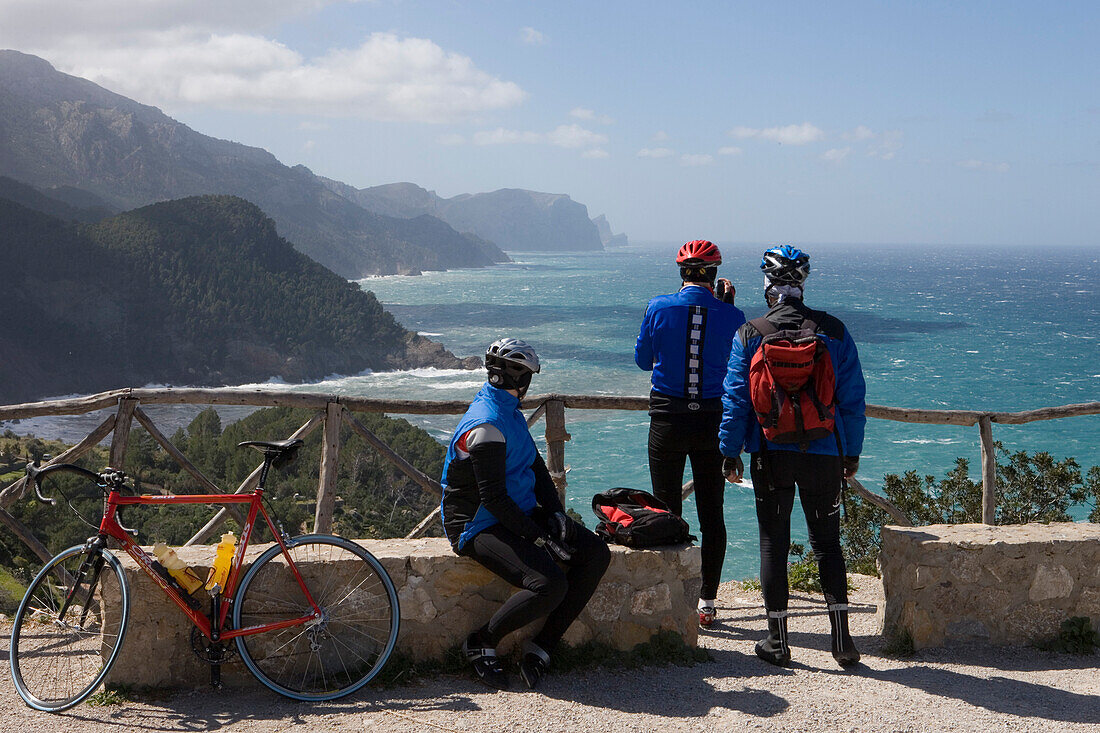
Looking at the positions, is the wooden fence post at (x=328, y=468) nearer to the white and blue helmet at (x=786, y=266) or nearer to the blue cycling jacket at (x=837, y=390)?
the blue cycling jacket at (x=837, y=390)

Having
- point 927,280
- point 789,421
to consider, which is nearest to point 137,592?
point 789,421

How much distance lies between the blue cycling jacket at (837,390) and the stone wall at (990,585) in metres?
0.83

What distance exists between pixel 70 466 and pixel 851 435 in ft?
10.8

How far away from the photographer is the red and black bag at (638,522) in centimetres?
415

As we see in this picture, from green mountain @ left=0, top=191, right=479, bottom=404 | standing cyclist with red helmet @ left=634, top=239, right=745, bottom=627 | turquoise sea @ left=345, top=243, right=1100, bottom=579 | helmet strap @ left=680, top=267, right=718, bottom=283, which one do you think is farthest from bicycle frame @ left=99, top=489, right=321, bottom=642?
green mountain @ left=0, top=191, right=479, bottom=404

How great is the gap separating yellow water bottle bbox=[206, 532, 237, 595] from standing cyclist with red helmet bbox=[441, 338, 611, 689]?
0.89 meters

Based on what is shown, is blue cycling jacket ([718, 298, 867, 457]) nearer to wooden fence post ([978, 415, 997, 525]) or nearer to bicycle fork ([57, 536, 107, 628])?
wooden fence post ([978, 415, 997, 525])

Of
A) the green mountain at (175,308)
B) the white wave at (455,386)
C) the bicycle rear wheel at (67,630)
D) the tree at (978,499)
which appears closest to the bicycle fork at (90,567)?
the bicycle rear wheel at (67,630)

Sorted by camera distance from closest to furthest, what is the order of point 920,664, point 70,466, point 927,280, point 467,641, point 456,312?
point 70,466 → point 467,641 → point 920,664 → point 456,312 → point 927,280

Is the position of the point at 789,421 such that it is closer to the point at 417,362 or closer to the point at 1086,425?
the point at 1086,425

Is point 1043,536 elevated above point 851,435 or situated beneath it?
situated beneath

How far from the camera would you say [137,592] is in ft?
12.2

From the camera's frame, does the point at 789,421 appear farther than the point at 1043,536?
No

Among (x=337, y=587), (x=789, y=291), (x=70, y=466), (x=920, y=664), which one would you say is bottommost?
(x=920, y=664)
